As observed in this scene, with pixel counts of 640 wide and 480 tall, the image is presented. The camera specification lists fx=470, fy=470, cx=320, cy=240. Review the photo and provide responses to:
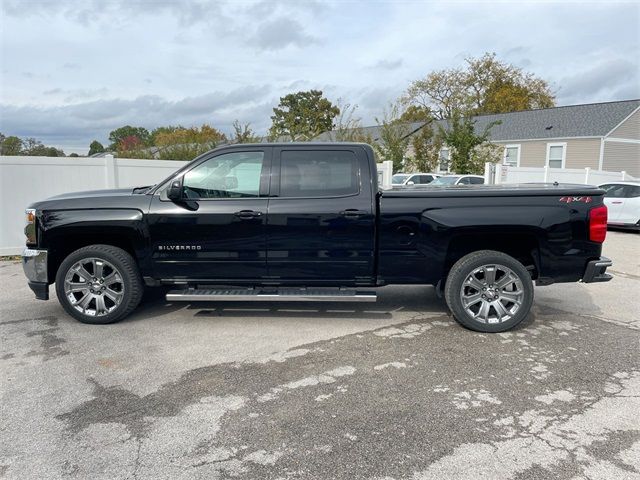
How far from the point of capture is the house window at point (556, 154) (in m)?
29.2

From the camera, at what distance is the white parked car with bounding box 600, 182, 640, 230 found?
12.9 meters

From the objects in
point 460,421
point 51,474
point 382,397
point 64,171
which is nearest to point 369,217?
point 382,397

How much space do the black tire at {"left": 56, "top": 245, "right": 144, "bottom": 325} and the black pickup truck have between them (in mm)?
13

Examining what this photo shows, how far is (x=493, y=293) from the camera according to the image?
15.8ft

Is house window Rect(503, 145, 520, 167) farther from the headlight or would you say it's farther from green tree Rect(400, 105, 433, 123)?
the headlight

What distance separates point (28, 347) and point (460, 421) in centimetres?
398

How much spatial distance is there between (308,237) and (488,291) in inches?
75.9

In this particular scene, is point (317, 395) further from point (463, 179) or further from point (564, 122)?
point (564, 122)

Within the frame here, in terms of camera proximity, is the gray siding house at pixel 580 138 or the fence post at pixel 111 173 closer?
the fence post at pixel 111 173

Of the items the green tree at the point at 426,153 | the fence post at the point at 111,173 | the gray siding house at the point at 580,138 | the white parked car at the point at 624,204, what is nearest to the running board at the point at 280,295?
the fence post at the point at 111,173

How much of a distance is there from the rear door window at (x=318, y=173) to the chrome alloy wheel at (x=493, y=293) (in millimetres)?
1524

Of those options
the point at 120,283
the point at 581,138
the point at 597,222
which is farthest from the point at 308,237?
the point at 581,138

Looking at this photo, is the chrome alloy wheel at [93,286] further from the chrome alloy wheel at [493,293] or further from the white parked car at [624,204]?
the white parked car at [624,204]

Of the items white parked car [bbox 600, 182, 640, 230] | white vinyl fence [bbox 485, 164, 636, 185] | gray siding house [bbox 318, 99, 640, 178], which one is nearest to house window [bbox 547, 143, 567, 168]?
gray siding house [bbox 318, 99, 640, 178]
